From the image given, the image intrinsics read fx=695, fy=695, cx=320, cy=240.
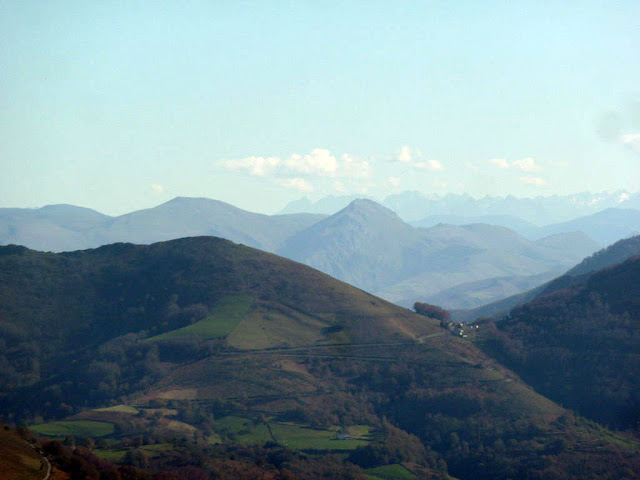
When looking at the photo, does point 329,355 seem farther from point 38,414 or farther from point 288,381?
point 38,414

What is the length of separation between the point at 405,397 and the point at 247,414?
2573 centimetres

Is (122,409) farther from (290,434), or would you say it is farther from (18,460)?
(18,460)

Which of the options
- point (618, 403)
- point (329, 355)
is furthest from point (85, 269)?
point (618, 403)

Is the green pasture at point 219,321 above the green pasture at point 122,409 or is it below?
above

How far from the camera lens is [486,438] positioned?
94250 millimetres

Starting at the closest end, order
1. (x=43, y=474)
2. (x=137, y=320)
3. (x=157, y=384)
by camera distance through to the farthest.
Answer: (x=43, y=474), (x=157, y=384), (x=137, y=320)

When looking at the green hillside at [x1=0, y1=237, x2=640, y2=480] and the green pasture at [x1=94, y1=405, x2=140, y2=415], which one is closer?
the green hillside at [x1=0, y1=237, x2=640, y2=480]

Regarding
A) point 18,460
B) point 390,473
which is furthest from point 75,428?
point 18,460

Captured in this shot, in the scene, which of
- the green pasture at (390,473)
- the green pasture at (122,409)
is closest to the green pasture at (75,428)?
the green pasture at (122,409)

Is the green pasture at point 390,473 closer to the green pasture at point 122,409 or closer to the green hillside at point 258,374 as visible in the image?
the green hillside at point 258,374

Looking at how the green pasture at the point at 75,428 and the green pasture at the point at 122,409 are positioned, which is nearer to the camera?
the green pasture at the point at 75,428

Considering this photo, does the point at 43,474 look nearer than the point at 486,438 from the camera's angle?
Yes

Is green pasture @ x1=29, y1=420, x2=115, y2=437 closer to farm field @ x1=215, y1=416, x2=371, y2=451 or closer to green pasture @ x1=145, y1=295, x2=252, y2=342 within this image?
farm field @ x1=215, y1=416, x2=371, y2=451

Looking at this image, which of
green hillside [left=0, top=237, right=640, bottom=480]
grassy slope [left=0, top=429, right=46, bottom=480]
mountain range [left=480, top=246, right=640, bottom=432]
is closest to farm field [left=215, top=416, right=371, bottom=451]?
green hillside [left=0, top=237, right=640, bottom=480]
